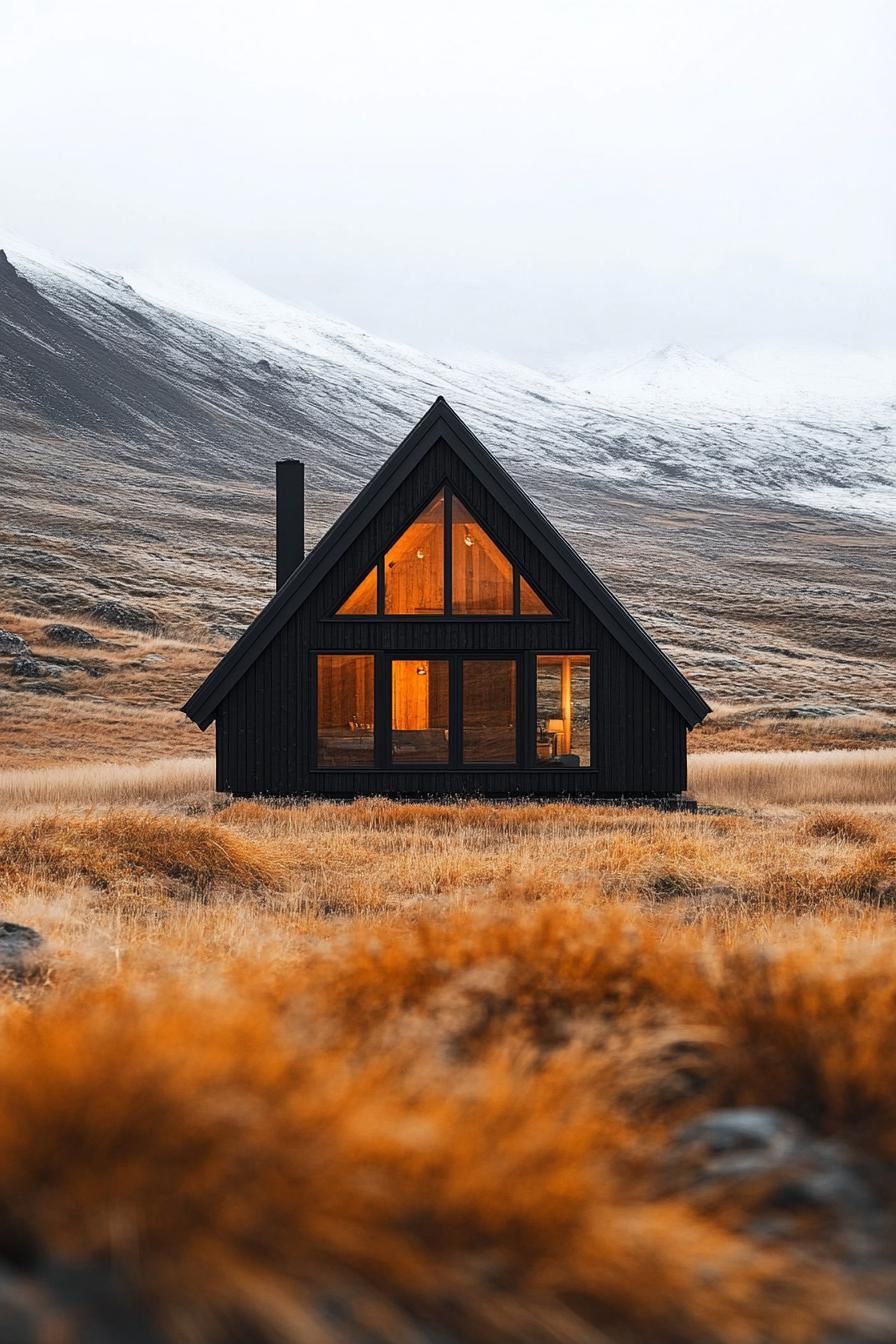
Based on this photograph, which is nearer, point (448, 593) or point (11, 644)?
point (448, 593)

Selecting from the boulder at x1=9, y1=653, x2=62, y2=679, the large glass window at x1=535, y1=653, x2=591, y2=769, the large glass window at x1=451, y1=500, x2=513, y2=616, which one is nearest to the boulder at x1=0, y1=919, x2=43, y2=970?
the large glass window at x1=451, y1=500, x2=513, y2=616

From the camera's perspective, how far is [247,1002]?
398 centimetres

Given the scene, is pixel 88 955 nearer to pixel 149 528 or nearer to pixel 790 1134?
pixel 790 1134

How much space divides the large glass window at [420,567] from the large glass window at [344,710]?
124cm

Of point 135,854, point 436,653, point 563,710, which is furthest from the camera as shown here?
point 563,710

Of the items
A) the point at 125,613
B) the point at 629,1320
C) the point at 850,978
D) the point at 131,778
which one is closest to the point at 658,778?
the point at 131,778

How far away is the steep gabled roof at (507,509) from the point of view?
2138 centimetres

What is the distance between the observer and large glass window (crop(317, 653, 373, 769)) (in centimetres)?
2173

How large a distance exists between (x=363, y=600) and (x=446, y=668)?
6.53 ft

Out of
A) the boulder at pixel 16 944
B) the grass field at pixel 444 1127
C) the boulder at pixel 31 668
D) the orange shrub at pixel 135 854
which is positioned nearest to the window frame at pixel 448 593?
the orange shrub at pixel 135 854

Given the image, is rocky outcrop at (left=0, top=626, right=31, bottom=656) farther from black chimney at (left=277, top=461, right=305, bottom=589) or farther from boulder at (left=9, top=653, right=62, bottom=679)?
black chimney at (left=277, top=461, right=305, bottom=589)

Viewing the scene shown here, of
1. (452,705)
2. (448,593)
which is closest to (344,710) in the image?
A: (452,705)

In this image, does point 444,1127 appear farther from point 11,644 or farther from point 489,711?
point 11,644

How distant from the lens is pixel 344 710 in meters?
21.9
